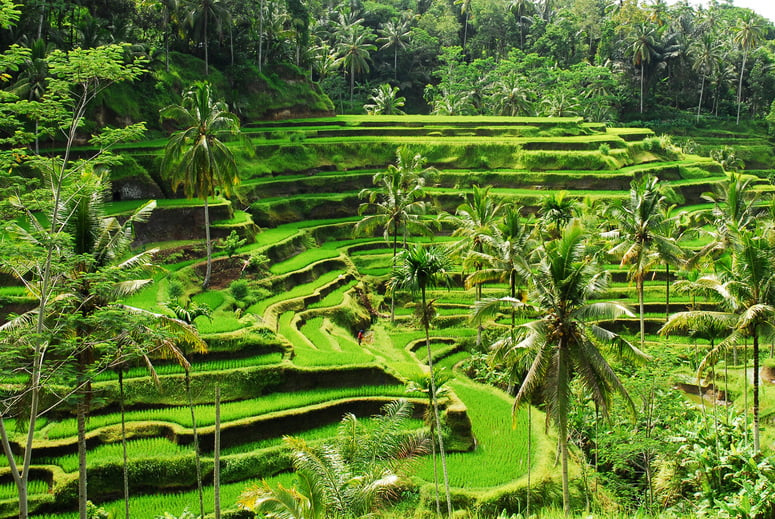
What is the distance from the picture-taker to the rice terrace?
12.6 meters

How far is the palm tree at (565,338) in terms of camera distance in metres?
13.7

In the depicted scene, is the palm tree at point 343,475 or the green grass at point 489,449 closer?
the palm tree at point 343,475

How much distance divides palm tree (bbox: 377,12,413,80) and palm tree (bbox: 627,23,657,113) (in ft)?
97.5

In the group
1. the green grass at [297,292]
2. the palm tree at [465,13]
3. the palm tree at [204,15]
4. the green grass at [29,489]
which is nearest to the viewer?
the green grass at [29,489]

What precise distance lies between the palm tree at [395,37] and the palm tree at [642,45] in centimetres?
2971

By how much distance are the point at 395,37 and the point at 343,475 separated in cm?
7649

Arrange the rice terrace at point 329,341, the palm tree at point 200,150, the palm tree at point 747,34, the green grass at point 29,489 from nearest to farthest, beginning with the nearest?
the rice terrace at point 329,341 → the green grass at point 29,489 → the palm tree at point 200,150 → the palm tree at point 747,34

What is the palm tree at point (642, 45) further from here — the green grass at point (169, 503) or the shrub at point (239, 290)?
the green grass at point (169, 503)

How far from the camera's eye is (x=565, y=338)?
550 inches

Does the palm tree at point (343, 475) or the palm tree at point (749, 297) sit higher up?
the palm tree at point (749, 297)

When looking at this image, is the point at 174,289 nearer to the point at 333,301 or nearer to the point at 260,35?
the point at 333,301

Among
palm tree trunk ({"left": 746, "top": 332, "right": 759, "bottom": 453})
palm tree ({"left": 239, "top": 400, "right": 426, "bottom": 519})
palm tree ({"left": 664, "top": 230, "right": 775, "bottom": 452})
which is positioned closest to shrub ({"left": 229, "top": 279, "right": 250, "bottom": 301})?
palm tree ({"left": 239, "top": 400, "right": 426, "bottom": 519})

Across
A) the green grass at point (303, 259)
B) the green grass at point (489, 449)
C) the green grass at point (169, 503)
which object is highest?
the green grass at point (303, 259)

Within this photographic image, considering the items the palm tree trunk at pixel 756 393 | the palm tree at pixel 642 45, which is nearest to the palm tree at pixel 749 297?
the palm tree trunk at pixel 756 393
